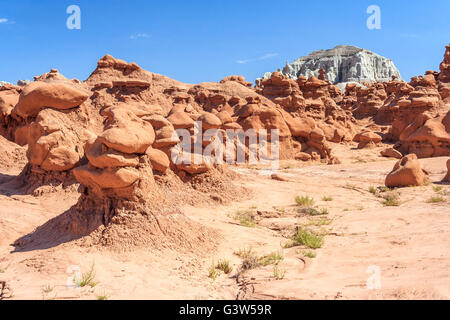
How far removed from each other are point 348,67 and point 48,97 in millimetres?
81823

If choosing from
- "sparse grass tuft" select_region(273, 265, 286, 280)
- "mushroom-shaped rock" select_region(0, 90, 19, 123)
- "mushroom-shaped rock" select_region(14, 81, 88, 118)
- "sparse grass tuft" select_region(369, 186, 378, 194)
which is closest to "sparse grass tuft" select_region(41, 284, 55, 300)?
"sparse grass tuft" select_region(273, 265, 286, 280)

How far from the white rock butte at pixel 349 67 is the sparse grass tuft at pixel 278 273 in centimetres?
7256

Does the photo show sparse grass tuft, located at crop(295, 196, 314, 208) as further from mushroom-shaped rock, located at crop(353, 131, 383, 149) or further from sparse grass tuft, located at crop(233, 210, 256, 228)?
mushroom-shaped rock, located at crop(353, 131, 383, 149)

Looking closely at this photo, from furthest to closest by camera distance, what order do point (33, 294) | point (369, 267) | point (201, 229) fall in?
1. point (201, 229)
2. point (369, 267)
3. point (33, 294)

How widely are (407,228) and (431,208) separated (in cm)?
151

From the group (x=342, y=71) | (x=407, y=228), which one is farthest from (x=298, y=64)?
(x=407, y=228)

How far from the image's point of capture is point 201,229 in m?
4.77

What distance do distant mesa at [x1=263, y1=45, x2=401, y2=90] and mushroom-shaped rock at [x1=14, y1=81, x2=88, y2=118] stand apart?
227 ft

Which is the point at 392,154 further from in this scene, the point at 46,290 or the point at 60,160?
the point at 46,290

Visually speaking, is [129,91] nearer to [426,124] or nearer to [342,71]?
[426,124]

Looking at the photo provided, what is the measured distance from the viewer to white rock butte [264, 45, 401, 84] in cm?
7688

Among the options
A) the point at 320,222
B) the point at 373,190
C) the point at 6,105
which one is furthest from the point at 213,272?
the point at 6,105

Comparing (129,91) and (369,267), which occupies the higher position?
(129,91)

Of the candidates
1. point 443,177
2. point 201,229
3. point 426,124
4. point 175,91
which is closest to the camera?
point 201,229
